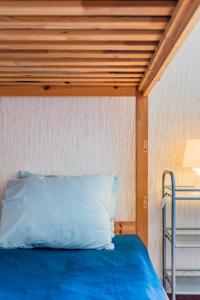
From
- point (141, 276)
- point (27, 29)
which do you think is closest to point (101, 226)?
point (141, 276)

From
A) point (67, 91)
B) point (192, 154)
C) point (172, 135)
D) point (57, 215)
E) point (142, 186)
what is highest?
point (67, 91)

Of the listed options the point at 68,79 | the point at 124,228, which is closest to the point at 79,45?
the point at 68,79

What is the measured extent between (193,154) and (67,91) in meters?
1.00

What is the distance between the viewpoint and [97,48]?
79.5 inches

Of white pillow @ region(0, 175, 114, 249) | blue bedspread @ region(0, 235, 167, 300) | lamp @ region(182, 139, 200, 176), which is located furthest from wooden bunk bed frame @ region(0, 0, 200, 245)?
blue bedspread @ region(0, 235, 167, 300)

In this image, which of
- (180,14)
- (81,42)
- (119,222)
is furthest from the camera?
(119,222)

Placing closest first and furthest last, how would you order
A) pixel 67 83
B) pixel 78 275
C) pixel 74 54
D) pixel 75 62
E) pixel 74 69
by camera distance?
1. pixel 78 275
2. pixel 74 54
3. pixel 75 62
4. pixel 74 69
5. pixel 67 83

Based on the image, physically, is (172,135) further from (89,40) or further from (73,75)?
(89,40)

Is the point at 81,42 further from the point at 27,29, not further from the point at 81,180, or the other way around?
the point at 81,180

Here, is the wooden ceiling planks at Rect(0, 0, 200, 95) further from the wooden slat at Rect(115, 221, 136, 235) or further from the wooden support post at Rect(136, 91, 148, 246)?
the wooden slat at Rect(115, 221, 136, 235)

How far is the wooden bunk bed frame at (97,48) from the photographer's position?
4.95ft

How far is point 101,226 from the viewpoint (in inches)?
92.4

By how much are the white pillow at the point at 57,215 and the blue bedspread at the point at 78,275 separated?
2.8 inches

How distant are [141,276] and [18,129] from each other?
1510 mm
